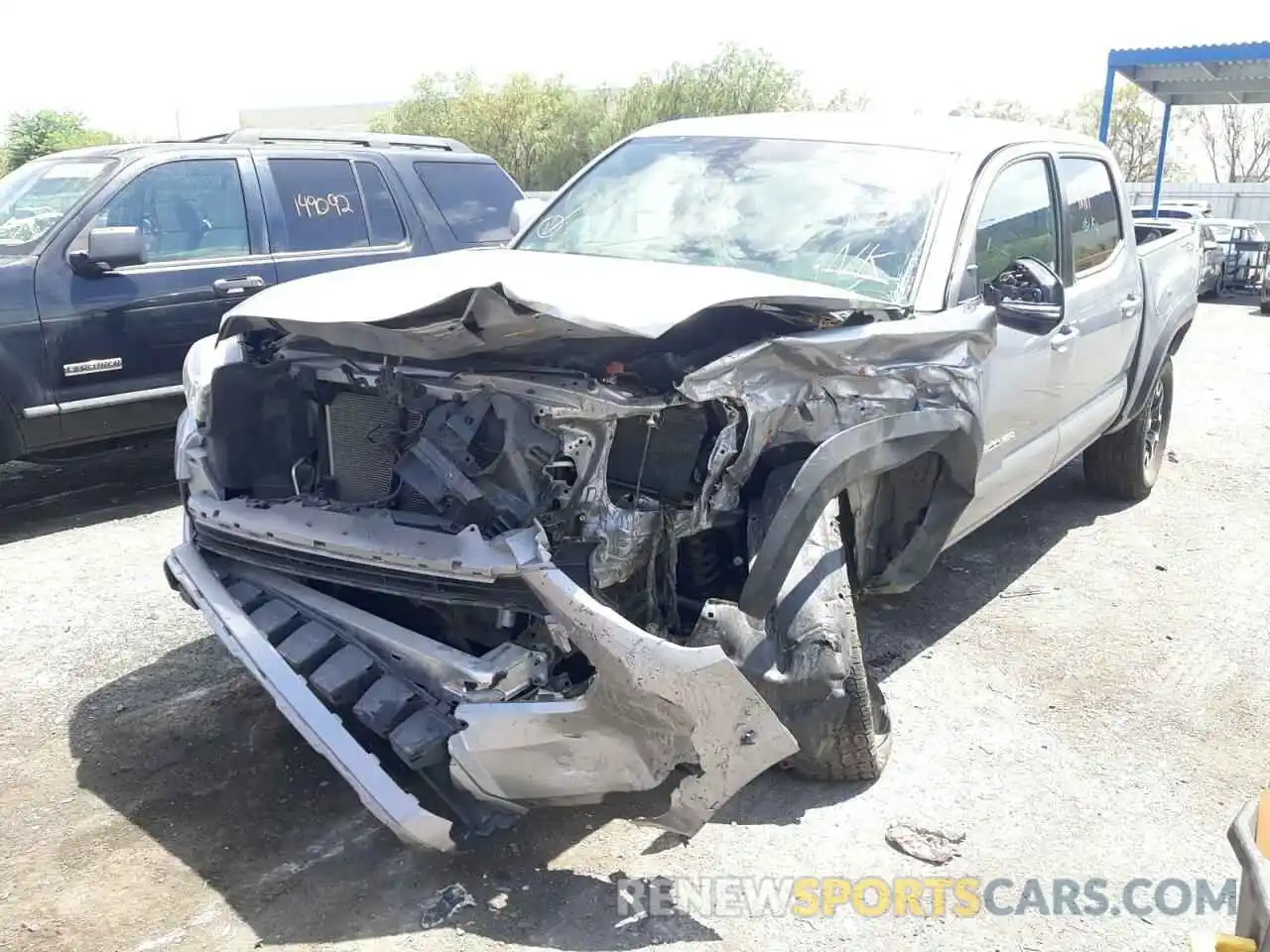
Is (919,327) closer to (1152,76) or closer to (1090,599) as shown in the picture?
(1090,599)

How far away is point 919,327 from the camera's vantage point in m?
3.26

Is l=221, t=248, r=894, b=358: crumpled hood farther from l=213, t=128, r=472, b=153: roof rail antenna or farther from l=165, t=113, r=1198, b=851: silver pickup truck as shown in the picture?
l=213, t=128, r=472, b=153: roof rail antenna

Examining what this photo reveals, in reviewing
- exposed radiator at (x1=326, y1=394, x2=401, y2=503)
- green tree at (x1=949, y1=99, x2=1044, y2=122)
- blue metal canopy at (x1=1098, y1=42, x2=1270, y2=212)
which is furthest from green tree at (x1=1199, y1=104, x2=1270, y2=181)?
exposed radiator at (x1=326, y1=394, x2=401, y2=503)

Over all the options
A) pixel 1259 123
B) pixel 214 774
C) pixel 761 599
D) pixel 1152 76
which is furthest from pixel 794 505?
pixel 1259 123

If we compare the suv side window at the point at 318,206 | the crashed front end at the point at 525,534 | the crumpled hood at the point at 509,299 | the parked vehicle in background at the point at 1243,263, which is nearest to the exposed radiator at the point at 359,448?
the crashed front end at the point at 525,534

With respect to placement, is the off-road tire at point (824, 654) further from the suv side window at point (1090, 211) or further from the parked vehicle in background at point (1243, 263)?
the parked vehicle in background at point (1243, 263)

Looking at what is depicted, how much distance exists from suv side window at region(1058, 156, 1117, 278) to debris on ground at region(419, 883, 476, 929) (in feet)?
12.1

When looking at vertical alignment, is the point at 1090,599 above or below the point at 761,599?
below

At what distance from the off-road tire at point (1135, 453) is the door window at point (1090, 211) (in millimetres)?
1078

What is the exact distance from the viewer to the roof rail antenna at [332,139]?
22.0ft

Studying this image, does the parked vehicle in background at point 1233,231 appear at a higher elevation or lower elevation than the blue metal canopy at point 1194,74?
lower

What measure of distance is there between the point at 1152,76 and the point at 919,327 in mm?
19755

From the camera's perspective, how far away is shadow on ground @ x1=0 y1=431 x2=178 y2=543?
18.5 feet

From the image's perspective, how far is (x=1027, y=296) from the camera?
369 centimetres
